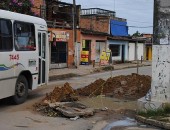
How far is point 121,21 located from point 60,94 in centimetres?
3935

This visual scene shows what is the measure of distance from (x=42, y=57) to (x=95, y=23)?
3235 centimetres

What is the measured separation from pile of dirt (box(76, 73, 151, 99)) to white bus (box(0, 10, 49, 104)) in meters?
1.89

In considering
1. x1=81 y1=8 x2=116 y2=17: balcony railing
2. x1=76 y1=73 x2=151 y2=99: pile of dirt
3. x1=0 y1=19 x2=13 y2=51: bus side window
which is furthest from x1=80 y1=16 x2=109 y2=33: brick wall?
x1=0 y1=19 x2=13 y2=51: bus side window

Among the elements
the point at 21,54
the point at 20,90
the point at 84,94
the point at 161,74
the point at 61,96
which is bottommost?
the point at 84,94

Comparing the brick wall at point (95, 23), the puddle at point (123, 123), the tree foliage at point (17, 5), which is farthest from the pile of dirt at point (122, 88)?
the brick wall at point (95, 23)

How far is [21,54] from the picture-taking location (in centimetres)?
1259

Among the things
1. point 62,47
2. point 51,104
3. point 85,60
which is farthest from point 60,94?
point 85,60

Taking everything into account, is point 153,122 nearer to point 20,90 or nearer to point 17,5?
point 20,90

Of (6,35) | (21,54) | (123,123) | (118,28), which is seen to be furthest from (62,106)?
(118,28)

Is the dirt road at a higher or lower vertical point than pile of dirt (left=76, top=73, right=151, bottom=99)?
lower

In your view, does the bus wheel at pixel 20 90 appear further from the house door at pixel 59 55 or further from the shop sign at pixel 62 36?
the shop sign at pixel 62 36

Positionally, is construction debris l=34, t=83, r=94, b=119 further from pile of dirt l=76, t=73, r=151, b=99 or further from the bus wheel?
pile of dirt l=76, t=73, r=151, b=99

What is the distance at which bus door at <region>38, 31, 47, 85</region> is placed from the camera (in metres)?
14.3

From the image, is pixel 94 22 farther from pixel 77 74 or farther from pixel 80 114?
pixel 80 114
